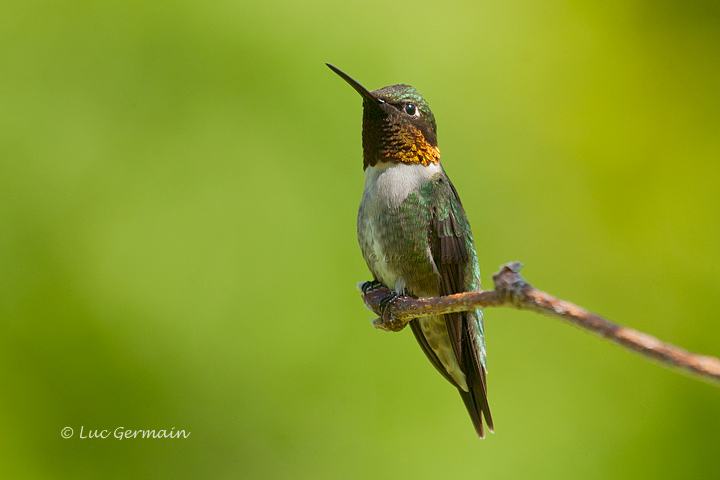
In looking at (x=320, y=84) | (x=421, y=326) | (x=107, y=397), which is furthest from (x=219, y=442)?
(x=320, y=84)

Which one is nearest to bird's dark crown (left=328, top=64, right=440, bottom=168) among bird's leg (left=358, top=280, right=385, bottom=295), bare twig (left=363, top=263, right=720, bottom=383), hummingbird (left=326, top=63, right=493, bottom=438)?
hummingbird (left=326, top=63, right=493, bottom=438)

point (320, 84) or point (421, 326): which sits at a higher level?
point (320, 84)

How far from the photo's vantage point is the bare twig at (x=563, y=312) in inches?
42.6

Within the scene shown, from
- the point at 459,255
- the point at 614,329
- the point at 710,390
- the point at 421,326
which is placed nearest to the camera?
the point at 614,329

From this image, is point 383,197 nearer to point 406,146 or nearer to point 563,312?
point 406,146

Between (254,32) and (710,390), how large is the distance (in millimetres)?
4177

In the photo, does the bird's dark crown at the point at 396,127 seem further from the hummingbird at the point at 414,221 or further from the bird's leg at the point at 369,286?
the bird's leg at the point at 369,286

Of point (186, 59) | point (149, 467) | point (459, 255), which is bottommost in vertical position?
point (149, 467)

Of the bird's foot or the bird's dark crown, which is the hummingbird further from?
the bird's foot

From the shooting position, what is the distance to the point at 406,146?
252cm

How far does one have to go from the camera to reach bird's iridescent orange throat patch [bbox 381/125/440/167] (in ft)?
8.19

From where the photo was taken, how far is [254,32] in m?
5.03

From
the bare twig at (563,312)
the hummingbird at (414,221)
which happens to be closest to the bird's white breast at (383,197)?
the hummingbird at (414,221)

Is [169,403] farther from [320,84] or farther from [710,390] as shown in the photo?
[710,390]
